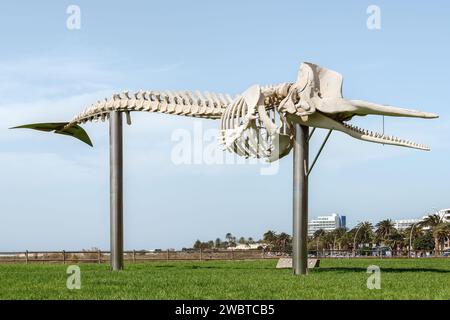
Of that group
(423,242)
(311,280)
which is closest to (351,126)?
(311,280)

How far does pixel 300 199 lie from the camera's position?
17.6 m

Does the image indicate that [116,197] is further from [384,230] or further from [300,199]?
[384,230]

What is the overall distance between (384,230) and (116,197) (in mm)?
77921

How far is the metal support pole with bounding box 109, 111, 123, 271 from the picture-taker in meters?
22.1

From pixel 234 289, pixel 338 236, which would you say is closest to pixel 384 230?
pixel 338 236

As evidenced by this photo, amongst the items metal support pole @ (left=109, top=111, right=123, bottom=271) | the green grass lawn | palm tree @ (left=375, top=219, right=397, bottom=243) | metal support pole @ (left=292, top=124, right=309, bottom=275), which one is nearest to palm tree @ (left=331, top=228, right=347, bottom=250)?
palm tree @ (left=375, top=219, right=397, bottom=243)

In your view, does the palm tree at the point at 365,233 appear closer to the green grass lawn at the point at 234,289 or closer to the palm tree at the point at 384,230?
the palm tree at the point at 384,230

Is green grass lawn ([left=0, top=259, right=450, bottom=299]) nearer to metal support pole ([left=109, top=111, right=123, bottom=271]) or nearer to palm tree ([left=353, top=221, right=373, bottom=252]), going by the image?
metal support pole ([left=109, top=111, right=123, bottom=271])

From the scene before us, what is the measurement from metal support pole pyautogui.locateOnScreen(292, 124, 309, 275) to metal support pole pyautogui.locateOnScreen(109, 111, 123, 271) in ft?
22.2

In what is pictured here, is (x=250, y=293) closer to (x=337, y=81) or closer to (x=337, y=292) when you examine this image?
(x=337, y=292)

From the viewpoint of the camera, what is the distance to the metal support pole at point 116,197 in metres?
22.1

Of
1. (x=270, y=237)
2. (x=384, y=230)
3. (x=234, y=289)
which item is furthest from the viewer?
(x=270, y=237)

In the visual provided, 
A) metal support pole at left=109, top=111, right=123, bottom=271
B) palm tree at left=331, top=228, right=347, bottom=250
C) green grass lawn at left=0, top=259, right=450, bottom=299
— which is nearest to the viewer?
green grass lawn at left=0, top=259, right=450, bottom=299
